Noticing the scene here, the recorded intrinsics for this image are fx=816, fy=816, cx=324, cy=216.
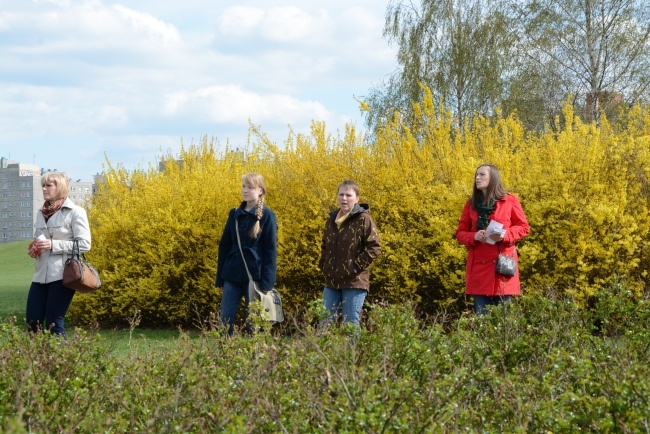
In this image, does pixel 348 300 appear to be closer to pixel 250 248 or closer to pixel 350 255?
pixel 350 255

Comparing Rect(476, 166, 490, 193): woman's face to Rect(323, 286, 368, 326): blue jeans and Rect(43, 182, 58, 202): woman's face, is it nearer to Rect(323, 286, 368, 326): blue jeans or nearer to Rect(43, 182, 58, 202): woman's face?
Rect(323, 286, 368, 326): blue jeans

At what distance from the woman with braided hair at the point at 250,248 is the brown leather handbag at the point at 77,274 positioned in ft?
3.21

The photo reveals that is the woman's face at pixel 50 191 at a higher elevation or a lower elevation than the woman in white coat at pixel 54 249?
higher

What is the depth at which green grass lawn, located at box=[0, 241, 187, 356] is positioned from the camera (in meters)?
6.03

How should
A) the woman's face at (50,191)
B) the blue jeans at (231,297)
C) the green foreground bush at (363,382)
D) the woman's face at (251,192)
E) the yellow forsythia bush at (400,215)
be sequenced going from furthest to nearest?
the yellow forsythia bush at (400,215) < the blue jeans at (231,297) < the woman's face at (251,192) < the woman's face at (50,191) < the green foreground bush at (363,382)

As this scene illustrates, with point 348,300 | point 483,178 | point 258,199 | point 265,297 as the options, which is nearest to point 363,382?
point 348,300

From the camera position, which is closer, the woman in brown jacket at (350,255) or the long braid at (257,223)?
the woman in brown jacket at (350,255)

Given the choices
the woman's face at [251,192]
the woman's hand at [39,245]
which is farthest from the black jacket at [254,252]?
the woman's hand at [39,245]

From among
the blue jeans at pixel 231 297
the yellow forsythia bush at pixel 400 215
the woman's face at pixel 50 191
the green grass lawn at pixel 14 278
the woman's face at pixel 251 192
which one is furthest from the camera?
the green grass lawn at pixel 14 278

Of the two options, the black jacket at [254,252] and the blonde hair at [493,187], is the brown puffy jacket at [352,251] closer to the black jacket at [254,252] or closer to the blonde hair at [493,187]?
the black jacket at [254,252]

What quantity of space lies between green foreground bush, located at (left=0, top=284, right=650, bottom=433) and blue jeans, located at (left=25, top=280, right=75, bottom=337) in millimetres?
1159

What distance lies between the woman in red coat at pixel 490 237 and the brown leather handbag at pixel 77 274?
8.95 ft

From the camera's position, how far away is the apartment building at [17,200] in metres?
121

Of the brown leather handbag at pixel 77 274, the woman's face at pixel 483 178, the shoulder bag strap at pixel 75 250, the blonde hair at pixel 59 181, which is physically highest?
the woman's face at pixel 483 178
